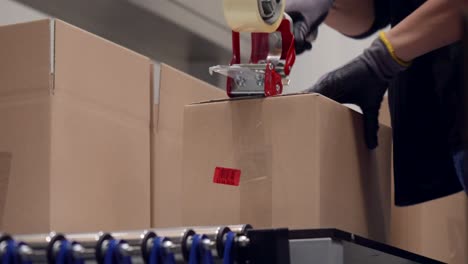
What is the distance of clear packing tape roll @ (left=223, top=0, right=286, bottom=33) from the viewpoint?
47.8 inches

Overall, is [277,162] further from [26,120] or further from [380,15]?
[380,15]

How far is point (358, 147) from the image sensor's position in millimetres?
1344

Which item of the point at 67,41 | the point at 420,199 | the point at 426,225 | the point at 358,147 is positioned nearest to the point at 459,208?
the point at 426,225

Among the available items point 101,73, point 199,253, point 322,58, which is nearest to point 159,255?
point 199,253

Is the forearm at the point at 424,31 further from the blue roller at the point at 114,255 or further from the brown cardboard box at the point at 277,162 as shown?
the blue roller at the point at 114,255

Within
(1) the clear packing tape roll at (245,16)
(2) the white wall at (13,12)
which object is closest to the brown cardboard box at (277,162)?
(1) the clear packing tape roll at (245,16)

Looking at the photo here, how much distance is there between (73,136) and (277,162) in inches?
13.1

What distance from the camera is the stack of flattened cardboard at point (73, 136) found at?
1.28m

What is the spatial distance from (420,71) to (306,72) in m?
1.28

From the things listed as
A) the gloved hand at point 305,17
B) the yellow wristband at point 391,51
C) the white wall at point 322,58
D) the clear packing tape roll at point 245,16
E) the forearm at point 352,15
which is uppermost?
the white wall at point 322,58

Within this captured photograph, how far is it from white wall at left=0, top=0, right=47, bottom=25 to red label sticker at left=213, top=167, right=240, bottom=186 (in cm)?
95

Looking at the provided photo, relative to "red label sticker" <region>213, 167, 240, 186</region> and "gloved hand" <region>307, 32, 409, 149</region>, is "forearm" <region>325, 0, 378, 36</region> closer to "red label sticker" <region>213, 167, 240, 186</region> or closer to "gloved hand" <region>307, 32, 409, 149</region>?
"gloved hand" <region>307, 32, 409, 149</region>

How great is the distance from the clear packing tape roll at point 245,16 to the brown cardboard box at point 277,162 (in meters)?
0.11

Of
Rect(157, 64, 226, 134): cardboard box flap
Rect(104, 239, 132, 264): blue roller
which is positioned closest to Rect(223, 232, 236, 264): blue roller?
Rect(104, 239, 132, 264): blue roller
